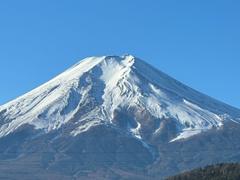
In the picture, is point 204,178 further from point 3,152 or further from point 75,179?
point 3,152

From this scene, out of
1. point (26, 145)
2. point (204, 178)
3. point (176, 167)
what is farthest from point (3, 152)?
point (204, 178)

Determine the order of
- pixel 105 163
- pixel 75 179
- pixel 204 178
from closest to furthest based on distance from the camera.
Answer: pixel 204 178 → pixel 75 179 → pixel 105 163

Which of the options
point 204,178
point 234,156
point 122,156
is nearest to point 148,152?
point 122,156

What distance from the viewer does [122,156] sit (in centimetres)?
19388

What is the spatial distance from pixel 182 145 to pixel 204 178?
491 ft

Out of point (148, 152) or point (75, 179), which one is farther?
point (148, 152)

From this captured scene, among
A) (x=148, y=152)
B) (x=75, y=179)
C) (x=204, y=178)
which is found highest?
(x=148, y=152)

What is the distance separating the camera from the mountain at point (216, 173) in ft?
156

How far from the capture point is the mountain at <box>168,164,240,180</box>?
4750 centimetres

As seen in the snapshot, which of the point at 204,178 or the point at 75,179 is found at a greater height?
the point at 75,179

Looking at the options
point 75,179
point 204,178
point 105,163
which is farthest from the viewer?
point 105,163

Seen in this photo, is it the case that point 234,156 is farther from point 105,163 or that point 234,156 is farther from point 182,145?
Answer: point 105,163

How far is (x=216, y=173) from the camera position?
48531 millimetres

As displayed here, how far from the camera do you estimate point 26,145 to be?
19938cm
